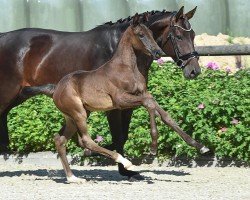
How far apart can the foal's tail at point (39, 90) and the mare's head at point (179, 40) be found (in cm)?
122

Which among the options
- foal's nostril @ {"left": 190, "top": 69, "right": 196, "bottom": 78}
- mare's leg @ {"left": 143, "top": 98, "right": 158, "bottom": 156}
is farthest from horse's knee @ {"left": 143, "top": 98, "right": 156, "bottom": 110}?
foal's nostril @ {"left": 190, "top": 69, "right": 196, "bottom": 78}

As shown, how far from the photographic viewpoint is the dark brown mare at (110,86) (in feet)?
30.1

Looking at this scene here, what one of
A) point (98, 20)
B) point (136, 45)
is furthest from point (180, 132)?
point (98, 20)

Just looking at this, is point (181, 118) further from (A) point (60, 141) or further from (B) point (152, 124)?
(B) point (152, 124)

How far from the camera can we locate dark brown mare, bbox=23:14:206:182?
918cm

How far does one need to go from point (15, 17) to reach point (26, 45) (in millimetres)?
6612

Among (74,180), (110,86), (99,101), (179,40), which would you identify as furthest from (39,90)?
(179,40)

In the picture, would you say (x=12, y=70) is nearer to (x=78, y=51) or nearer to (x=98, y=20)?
(x=78, y=51)

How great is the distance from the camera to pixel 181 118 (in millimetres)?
11133

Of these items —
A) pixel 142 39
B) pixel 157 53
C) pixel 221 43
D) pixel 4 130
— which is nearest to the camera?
pixel 157 53

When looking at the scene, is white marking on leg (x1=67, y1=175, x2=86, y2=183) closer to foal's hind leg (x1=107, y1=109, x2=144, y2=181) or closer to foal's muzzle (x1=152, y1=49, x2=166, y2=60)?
foal's hind leg (x1=107, y1=109, x2=144, y2=181)

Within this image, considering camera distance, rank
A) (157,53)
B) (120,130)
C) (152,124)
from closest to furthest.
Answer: (152,124)
(157,53)
(120,130)

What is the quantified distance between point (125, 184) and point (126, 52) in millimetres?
1326

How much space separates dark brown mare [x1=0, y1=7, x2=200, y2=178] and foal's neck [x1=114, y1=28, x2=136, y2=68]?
0.38 ft
